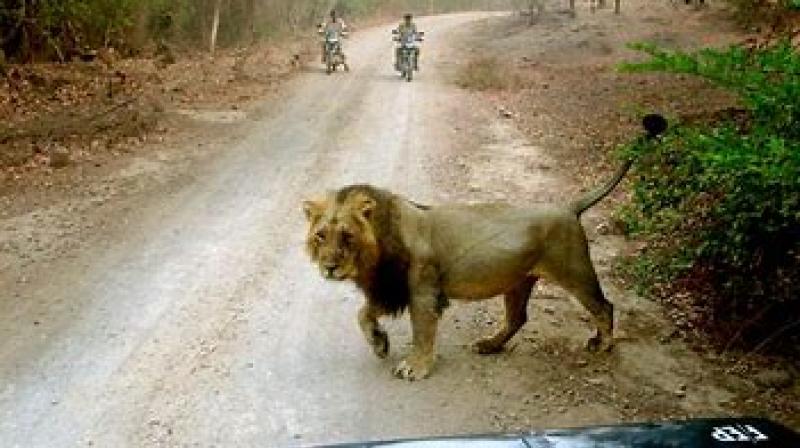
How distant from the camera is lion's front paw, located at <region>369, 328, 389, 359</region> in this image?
702cm

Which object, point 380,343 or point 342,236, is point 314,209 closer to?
point 342,236

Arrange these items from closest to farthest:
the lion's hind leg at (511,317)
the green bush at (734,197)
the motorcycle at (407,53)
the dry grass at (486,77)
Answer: the green bush at (734,197) < the lion's hind leg at (511,317) < the dry grass at (486,77) < the motorcycle at (407,53)

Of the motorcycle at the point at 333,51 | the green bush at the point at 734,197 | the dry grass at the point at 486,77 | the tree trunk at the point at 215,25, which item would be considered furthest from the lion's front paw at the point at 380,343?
the tree trunk at the point at 215,25

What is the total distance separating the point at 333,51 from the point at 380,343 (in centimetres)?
1833

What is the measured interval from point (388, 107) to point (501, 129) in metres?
3.16

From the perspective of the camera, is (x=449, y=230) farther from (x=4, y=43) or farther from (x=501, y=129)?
(x=4, y=43)

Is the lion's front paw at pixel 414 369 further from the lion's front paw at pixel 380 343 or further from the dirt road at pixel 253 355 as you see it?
the lion's front paw at pixel 380 343

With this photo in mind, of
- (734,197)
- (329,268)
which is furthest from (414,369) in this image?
(734,197)

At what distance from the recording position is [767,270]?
23.5ft

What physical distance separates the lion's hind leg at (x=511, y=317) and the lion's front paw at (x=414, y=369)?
635mm

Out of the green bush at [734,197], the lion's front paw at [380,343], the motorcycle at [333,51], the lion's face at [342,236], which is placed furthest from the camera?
the motorcycle at [333,51]

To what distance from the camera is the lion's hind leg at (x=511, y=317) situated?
7246 mm

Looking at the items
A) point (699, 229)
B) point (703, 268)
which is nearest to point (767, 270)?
point (699, 229)

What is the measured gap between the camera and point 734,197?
6.50 metres
